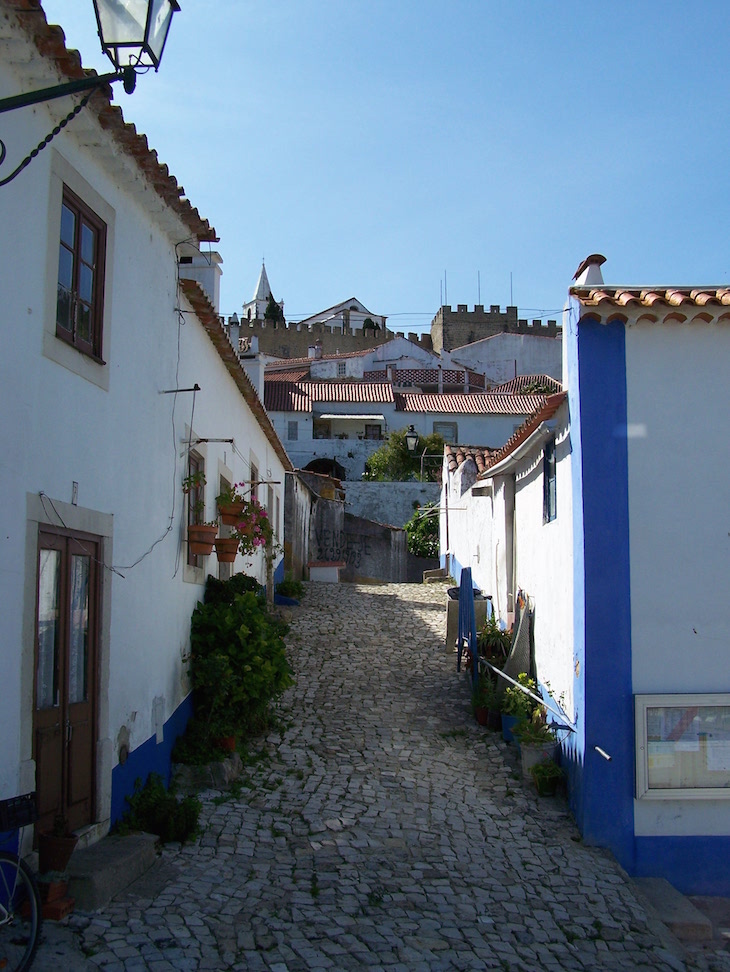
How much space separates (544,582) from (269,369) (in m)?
49.1

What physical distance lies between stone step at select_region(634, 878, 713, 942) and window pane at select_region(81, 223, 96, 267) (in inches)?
248

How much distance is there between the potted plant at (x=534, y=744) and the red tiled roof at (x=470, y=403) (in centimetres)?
3474

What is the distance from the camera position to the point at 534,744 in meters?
9.05

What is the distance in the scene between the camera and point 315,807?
26.7 feet

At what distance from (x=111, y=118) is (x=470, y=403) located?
3939 cm

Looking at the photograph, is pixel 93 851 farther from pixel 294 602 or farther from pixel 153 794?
pixel 294 602

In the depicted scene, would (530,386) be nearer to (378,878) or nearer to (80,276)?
(378,878)

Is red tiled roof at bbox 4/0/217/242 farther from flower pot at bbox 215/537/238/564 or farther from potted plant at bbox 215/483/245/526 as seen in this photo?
flower pot at bbox 215/537/238/564

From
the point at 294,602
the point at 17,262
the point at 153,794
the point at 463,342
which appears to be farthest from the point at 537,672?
the point at 463,342

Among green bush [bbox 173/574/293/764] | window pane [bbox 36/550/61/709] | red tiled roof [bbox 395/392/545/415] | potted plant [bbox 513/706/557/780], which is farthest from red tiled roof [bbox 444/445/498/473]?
red tiled roof [bbox 395/392/545/415]

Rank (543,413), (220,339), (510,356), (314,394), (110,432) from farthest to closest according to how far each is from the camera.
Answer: (510,356)
(314,394)
(220,339)
(543,413)
(110,432)

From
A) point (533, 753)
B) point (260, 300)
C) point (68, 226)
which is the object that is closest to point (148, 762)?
point (533, 753)

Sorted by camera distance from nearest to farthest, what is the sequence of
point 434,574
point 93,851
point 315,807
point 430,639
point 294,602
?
point 93,851 < point 315,807 < point 430,639 < point 294,602 < point 434,574

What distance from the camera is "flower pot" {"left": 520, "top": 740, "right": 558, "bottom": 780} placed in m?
9.00
